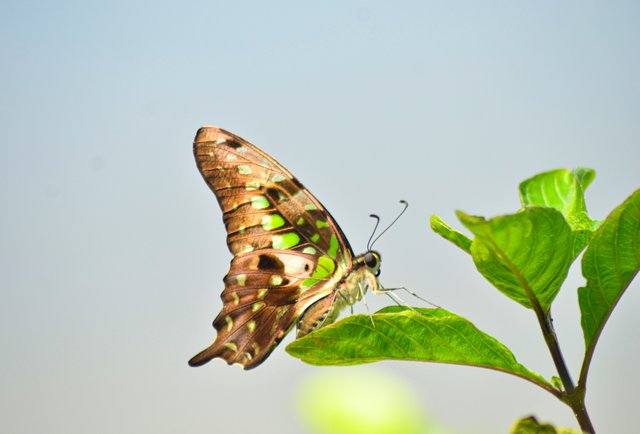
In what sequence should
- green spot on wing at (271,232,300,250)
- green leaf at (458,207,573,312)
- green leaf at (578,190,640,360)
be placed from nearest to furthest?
green leaf at (458,207,573,312) → green leaf at (578,190,640,360) → green spot on wing at (271,232,300,250)

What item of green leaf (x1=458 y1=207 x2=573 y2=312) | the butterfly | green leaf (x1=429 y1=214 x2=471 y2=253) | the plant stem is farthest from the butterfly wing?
the plant stem

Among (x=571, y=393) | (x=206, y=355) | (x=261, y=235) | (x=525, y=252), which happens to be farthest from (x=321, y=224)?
(x=571, y=393)

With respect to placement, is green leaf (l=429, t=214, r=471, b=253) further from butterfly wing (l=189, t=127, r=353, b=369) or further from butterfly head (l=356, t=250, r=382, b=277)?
butterfly wing (l=189, t=127, r=353, b=369)

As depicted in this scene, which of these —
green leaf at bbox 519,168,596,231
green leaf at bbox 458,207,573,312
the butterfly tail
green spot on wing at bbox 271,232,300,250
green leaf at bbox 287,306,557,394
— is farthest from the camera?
green spot on wing at bbox 271,232,300,250

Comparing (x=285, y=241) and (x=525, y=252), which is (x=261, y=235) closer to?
(x=285, y=241)

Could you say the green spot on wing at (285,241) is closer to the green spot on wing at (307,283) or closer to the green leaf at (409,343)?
the green spot on wing at (307,283)

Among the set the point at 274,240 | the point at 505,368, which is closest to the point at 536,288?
the point at 505,368

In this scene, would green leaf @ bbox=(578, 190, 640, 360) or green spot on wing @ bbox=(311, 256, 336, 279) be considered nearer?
green leaf @ bbox=(578, 190, 640, 360)

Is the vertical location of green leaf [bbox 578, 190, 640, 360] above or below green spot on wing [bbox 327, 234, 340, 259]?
below
